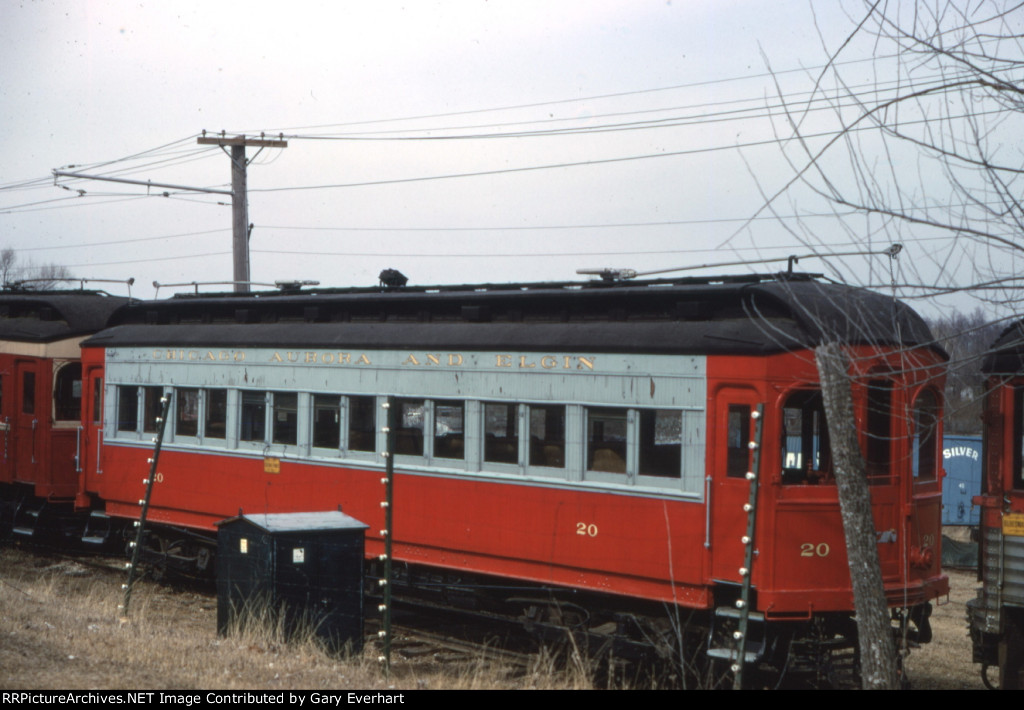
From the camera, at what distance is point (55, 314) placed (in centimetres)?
1692

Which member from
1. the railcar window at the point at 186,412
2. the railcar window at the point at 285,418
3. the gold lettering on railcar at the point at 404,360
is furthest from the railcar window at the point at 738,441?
the railcar window at the point at 186,412


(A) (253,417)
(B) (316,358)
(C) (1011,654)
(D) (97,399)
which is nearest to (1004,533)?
(C) (1011,654)

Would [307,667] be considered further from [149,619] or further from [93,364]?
[93,364]

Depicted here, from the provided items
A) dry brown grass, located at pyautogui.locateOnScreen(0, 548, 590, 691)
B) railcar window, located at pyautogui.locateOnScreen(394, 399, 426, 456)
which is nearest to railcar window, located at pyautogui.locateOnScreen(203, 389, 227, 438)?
dry brown grass, located at pyautogui.locateOnScreen(0, 548, 590, 691)

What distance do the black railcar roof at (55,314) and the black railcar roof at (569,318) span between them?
219 centimetres

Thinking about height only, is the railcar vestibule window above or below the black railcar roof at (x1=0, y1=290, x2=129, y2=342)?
below

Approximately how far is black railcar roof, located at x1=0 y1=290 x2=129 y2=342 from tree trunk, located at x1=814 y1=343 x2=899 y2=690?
11.8 m

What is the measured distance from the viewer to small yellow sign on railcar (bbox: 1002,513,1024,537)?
9.50 metres

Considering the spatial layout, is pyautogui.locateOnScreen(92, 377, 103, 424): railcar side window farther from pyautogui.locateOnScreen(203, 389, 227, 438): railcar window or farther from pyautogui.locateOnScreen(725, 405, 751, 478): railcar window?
pyautogui.locateOnScreen(725, 405, 751, 478): railcar window

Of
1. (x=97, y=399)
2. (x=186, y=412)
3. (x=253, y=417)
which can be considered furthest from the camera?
(x=97, y=399)

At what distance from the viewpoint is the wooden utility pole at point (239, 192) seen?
2030 centimetres

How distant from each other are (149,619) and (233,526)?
2477 millimetres

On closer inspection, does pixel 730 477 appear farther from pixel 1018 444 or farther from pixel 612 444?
pixel 1018 444

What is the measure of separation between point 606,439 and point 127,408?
7.81 metres
